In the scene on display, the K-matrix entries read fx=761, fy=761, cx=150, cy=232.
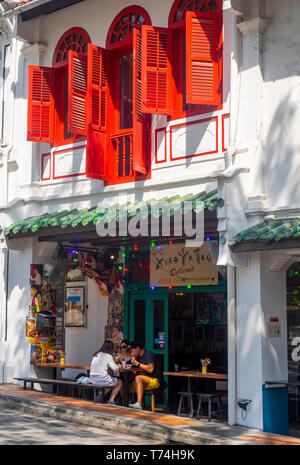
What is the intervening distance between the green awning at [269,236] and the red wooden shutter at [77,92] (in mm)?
4672

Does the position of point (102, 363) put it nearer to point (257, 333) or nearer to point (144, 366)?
point (144, 366)

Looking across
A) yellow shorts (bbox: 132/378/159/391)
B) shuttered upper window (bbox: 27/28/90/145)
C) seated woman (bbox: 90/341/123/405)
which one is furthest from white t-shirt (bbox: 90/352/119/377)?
shuttered upper window (bbox: 27/28/90/145)

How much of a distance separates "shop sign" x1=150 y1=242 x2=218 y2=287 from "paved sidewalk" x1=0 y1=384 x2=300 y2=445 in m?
2.93

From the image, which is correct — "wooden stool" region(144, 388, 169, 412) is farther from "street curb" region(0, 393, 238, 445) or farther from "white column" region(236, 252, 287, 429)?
"white column" region(236, 252, 287, 429)

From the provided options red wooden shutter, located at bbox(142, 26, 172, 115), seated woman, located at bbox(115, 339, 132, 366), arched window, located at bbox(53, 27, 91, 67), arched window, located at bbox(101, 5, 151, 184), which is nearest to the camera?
red wooden shutter, located at bbox(142, 26, 172, 115)

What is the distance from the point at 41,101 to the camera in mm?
16406

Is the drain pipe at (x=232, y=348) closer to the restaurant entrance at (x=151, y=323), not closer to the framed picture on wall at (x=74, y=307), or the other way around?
the restaurant entrance at (x=151, y=323)

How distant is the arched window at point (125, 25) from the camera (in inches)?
590

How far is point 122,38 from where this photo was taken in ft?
50.0

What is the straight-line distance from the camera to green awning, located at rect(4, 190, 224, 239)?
12820 mm

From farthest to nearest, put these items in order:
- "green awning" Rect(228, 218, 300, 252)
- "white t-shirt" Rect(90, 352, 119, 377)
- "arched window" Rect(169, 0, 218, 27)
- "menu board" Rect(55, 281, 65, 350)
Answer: "menu board" Rect(55, 281, 65, 350) → "white t-shirt" Rect(90, 352, 119, 377) → "arched window" Rect(169, 0, 218, 27) → "green awning" Rect(228, 218, 300, 252)

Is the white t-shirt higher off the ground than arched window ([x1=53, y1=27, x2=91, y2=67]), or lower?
lower

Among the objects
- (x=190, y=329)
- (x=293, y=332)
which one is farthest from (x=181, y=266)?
(x=293, y=332)

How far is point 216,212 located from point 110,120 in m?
3.76
